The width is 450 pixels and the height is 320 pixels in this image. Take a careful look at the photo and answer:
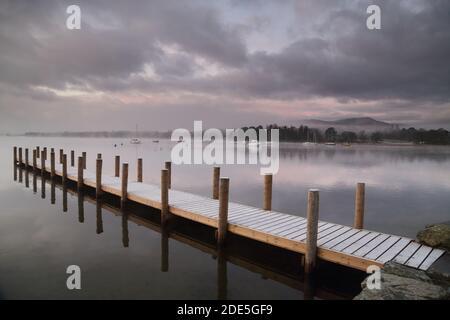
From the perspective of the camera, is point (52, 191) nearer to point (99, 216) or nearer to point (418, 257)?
point (99, 216)

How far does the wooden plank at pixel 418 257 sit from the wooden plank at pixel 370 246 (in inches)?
31.5

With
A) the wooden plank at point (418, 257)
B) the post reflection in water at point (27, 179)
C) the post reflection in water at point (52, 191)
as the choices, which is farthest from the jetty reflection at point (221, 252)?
the post reflection in water at point (27, 179)

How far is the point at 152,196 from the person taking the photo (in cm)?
1237

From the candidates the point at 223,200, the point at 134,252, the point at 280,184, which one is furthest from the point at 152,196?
the point at 280,184

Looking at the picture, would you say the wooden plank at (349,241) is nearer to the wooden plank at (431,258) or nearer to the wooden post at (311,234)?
the wooden post at (311,234)

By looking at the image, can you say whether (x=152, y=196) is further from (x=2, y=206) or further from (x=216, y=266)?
(x=2, y=206)

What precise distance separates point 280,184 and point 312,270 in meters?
18.6

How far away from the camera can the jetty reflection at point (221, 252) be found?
23.9ft

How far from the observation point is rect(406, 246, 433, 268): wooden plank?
20.3 feet

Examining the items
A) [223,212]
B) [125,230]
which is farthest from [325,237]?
[125,230]

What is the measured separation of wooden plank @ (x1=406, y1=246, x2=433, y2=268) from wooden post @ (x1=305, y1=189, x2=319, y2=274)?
1875 millimetres

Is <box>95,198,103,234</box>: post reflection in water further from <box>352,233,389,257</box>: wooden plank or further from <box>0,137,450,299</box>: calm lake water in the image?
<box>352,233,389,257</box>: wooden plank

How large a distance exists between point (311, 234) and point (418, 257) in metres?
2.23

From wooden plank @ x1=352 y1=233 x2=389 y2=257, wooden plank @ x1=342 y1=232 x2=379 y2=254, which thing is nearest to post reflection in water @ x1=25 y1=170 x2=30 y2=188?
wooden plank @ x1=342 y1=232 x2=379 y2=254
